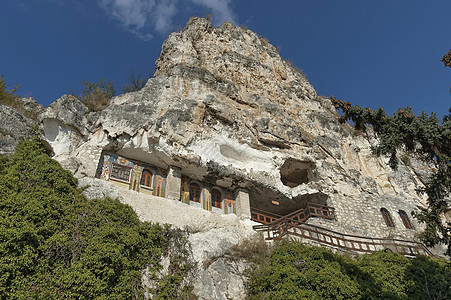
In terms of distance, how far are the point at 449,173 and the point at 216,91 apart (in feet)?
33.7

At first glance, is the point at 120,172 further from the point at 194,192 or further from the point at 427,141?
the point at 427,141

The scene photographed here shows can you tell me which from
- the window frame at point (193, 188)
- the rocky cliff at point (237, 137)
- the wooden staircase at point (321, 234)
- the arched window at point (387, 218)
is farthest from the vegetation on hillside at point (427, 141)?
the window frame at point (193, 188)

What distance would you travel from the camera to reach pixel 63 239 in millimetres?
8102

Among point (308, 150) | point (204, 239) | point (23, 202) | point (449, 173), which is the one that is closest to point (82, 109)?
point (23, 202)

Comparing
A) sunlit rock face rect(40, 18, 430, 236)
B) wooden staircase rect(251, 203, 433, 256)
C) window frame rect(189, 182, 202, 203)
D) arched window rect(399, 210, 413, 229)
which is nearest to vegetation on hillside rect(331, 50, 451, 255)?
wooden staircase rect(251, 203, 433, 256)

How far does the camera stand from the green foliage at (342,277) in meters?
9.05

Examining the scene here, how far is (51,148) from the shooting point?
12148mm

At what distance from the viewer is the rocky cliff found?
1289cm

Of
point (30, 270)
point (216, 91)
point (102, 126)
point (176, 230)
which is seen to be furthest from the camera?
point (216, 91)

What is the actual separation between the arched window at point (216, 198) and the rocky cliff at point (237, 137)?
1.44ft

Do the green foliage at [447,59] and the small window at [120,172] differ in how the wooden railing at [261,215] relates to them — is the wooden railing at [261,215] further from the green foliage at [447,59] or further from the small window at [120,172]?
the green foliage at [447,59]

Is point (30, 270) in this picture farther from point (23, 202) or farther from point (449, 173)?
point (449, 173)

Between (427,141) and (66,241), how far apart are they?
32.0ft

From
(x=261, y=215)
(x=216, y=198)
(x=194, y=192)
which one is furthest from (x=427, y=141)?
(x=194, y=192)
